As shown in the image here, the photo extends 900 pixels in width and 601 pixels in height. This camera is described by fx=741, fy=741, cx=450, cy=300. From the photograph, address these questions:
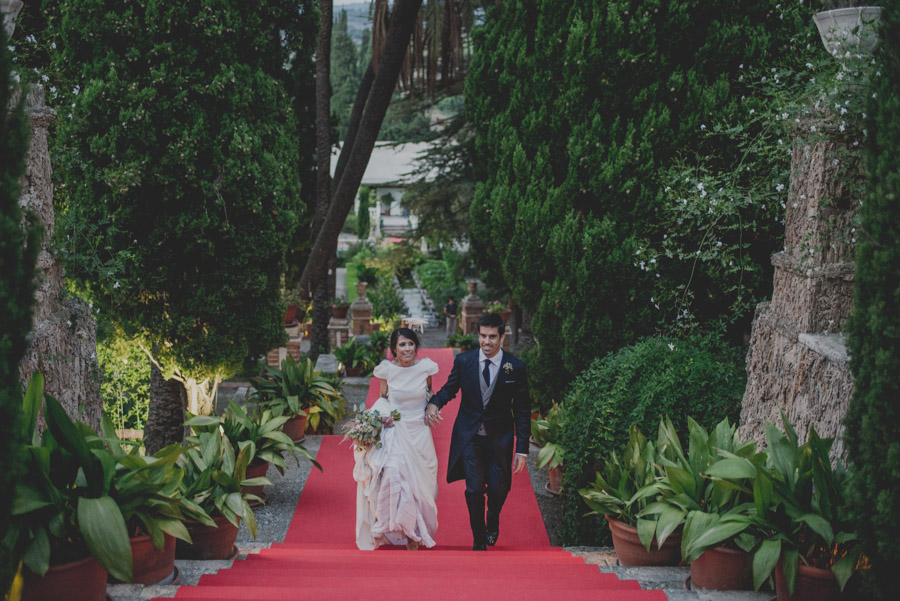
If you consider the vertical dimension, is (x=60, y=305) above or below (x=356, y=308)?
above

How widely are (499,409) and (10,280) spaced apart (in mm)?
3344

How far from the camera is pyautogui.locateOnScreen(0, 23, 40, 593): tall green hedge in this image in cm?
237

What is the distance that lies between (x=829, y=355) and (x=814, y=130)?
143cm

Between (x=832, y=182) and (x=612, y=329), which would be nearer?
(x=832, y=182)

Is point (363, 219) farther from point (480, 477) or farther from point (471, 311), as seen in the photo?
point (480, 477)

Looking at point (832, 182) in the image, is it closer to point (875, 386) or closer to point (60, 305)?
point (875, 386)

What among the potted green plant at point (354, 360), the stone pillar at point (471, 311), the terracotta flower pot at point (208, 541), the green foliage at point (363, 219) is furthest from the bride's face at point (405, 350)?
the green foliage at point (363, 219)

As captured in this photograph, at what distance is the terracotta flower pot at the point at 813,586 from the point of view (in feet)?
10.0

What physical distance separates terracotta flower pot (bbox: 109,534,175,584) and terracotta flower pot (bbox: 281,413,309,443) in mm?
4979

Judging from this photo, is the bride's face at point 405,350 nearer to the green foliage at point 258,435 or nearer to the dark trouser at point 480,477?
the dark trouser at point 480,477

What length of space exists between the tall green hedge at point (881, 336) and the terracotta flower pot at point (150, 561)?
2.96m

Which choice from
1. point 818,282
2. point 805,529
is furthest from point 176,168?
point 805,529

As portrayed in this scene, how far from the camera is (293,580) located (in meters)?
3.69

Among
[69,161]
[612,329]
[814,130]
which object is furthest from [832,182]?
[69,161]
